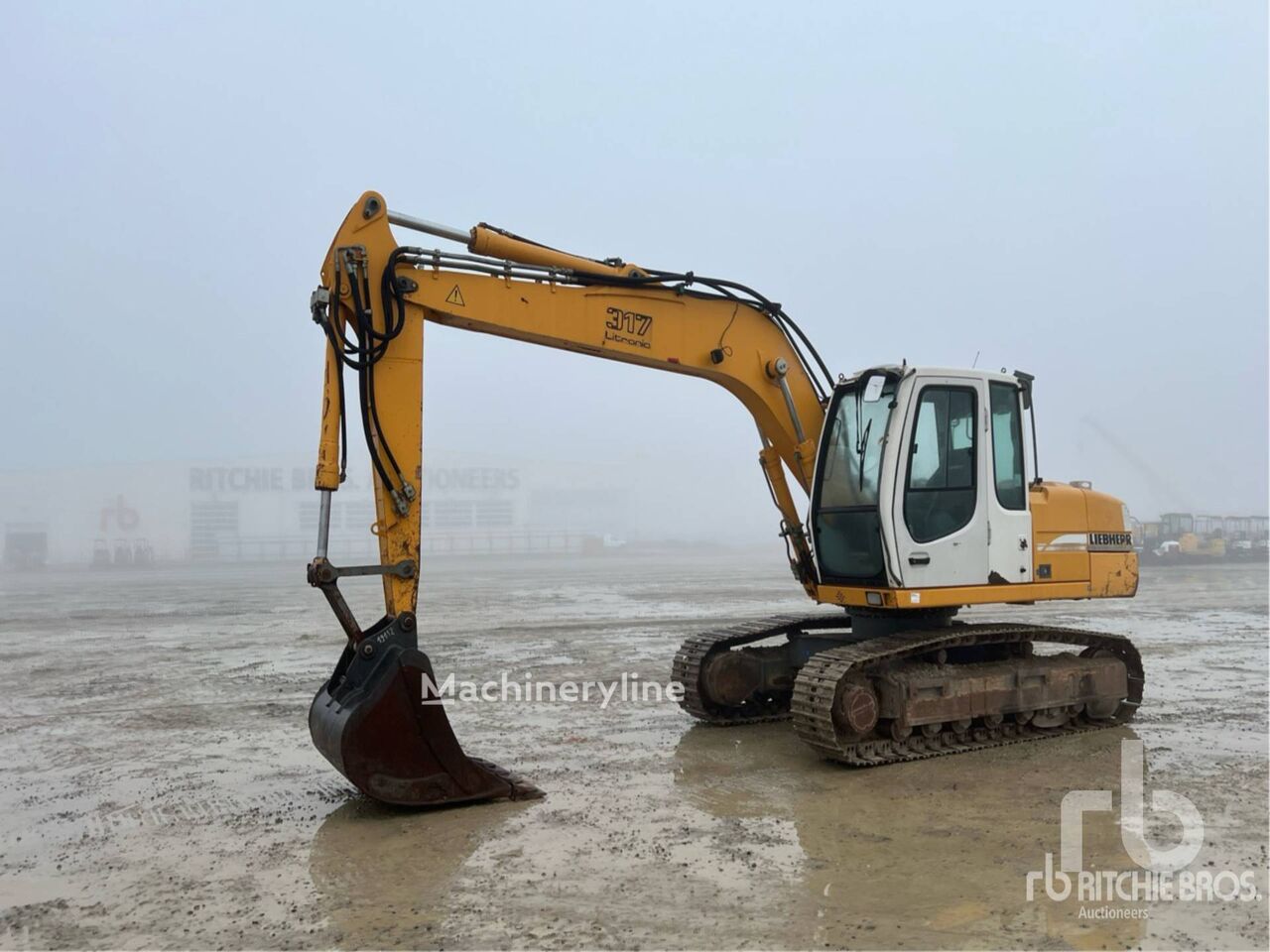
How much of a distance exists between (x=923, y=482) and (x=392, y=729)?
14.6 feet

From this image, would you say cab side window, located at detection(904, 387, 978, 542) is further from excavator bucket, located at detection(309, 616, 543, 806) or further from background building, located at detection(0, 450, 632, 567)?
background building, located at detection(0, 450, 632, 567)

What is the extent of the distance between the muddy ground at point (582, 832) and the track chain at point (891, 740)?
0.16 metres

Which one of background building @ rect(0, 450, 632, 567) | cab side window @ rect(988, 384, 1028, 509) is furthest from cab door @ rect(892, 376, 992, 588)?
background building @ rect(0, 450, 632, 567)

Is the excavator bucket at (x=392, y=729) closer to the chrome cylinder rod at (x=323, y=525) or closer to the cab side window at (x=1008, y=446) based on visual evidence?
the chrome cylinder rod at (x=323, y=525)

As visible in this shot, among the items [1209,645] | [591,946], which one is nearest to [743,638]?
[591,946]

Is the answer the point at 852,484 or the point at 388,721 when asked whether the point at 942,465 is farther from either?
the point at 388,721

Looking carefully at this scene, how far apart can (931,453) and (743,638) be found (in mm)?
2483

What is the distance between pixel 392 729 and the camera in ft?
20.0

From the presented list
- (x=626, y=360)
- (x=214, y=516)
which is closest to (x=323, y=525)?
(x=626, y=360)

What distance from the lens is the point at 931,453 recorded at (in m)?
A: 7.92

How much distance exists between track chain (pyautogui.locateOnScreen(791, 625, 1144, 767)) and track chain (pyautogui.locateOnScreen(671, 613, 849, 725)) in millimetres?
1239

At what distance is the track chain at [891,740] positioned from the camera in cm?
732

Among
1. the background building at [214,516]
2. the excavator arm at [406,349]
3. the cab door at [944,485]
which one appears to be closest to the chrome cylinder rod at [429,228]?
the excavator arm at [406,349]

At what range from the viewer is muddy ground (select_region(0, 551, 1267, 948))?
14.8 feet
